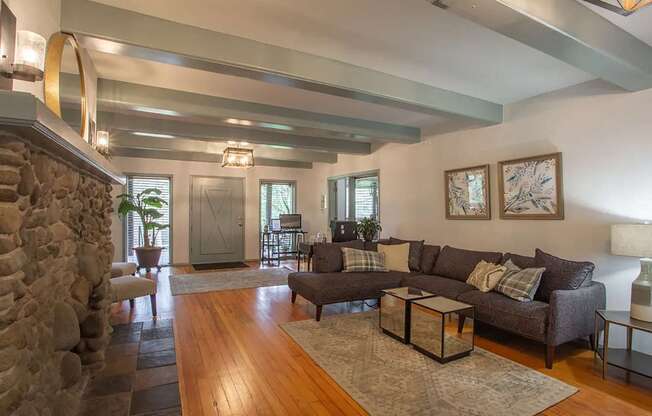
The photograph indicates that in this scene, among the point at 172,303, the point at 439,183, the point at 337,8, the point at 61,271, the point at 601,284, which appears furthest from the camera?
the point at 439,183

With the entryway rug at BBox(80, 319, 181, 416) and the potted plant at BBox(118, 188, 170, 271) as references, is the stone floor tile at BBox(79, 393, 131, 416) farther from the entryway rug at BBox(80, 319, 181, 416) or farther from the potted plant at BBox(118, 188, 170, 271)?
the potted plant at BBox(118, 188, 170, 271)

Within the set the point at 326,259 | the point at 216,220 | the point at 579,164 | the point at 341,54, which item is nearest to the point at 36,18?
the point at 341,54

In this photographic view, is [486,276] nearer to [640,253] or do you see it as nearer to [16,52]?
[640,253]

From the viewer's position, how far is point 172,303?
4.54 m

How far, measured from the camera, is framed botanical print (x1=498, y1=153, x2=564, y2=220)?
358cm

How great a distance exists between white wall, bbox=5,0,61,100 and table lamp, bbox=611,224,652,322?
417 cm

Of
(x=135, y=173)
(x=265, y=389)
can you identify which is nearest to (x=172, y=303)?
(x=265, y=389)

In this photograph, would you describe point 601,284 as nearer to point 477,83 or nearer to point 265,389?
point 477,83

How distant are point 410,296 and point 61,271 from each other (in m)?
2.80

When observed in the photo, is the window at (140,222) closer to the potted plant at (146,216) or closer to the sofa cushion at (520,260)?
the potted plant at (146,216)

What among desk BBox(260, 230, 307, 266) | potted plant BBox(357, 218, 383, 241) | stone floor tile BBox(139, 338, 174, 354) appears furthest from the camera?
desk BBox(260, 230, 307, 266)

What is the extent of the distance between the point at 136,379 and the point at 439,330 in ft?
7.96

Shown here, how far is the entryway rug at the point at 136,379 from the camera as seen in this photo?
2121 mm

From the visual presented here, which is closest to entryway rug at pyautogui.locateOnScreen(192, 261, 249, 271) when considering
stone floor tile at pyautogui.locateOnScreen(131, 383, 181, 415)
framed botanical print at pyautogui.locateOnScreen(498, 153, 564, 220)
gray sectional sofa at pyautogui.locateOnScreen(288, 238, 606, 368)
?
gray sectional sofa at pyautogui.locateOnScreen(288, 238, 606, 368)
